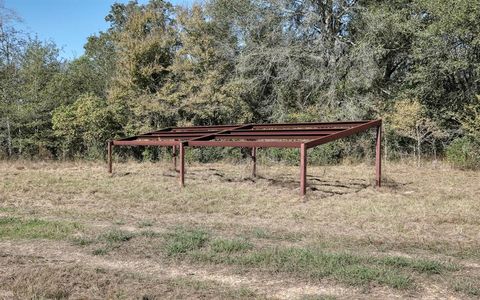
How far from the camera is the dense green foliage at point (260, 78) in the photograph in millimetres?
18641

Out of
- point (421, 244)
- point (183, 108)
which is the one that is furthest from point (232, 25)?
point (421, 244)

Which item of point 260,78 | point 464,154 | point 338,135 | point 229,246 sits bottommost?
point 229,246

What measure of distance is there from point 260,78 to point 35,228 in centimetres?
1587

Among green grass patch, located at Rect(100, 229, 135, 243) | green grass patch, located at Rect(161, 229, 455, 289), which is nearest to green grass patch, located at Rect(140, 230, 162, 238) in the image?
green grass patch, located at Rect(100, 229, 135, 243)

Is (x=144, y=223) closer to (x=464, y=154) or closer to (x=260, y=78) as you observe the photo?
(x=464, y=154)

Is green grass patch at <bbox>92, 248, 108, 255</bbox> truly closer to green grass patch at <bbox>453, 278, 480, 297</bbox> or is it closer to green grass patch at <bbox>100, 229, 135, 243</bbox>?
green grass patch at <bbox>100, 229, 135, 243</bbox>

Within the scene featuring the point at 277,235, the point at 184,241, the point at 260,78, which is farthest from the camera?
the point at 260,78

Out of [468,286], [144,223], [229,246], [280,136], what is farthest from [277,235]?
[280,136]

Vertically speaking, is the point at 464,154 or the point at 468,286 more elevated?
the point at 464,154

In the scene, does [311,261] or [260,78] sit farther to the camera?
Answer: [260,78]

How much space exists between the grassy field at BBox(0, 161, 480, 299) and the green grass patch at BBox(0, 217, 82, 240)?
0.09 feet

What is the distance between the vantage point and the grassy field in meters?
4.10

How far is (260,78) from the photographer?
21172 millimetres

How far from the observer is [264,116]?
22.1 meters
